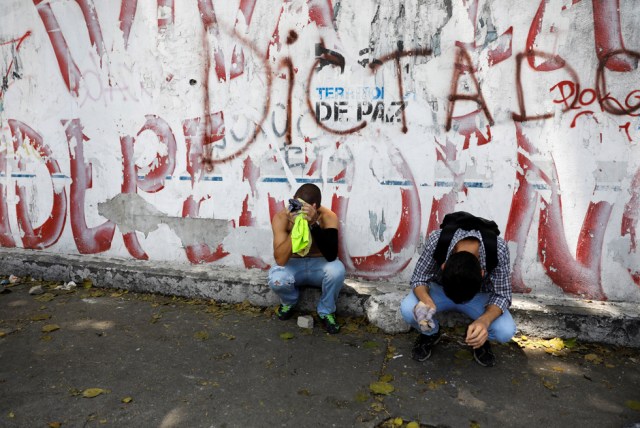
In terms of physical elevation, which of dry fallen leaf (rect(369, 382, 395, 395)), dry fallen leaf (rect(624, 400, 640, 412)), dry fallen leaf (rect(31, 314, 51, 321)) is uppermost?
dry fallen leaf (rect(31, 314, 51, 321))

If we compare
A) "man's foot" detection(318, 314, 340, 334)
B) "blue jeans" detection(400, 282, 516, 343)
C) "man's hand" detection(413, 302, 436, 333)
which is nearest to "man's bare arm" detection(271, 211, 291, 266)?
"man's foot" detection(318, 314, 340, 334)

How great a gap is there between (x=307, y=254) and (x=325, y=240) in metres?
0.24

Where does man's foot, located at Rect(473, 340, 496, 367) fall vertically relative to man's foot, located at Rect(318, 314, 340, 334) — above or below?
below

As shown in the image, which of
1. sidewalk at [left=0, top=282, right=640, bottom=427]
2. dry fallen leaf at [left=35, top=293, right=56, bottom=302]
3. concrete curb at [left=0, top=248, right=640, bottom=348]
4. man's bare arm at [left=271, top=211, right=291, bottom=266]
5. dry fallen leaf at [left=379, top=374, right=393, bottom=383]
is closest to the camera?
sidewalk at [left=0, top=282, right=640, bottom=427]

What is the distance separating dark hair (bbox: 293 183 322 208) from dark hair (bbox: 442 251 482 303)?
1.27m

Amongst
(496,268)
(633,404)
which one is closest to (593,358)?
(633,404)

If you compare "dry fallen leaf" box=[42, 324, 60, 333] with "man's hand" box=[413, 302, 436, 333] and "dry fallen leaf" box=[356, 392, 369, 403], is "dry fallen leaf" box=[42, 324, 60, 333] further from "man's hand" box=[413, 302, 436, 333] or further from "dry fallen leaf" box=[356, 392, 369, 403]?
"man's hand" box=[413, 302, 436, 333]

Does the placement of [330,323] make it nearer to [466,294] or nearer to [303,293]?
[303,293]

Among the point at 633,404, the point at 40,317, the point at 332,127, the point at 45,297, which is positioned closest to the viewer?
the point at 633,404

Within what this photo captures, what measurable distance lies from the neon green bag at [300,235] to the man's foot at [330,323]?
1.93ft

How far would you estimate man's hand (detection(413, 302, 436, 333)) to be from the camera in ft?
9.83

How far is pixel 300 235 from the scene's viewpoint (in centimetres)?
347

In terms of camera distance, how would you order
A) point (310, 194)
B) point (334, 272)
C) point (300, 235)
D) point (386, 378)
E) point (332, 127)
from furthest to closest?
point (332, 127) < point (310, 194) < point (334, 272) < point (300, 235) < point (386, 378)

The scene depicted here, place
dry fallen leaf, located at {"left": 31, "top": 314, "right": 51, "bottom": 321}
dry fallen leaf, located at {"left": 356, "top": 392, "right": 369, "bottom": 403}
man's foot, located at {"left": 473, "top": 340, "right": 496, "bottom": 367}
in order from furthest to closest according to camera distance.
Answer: dry fallen leaf, located at {"left": 31, "top": 314, "right": 51, "bottom": 321}
man's foot, located at {"left": 473, "top": 340, "right": 496, "bottom": 367}
dry fallen leaf, located at {"left": 356, "top": 392, "right": 369, "bottom": 403}
